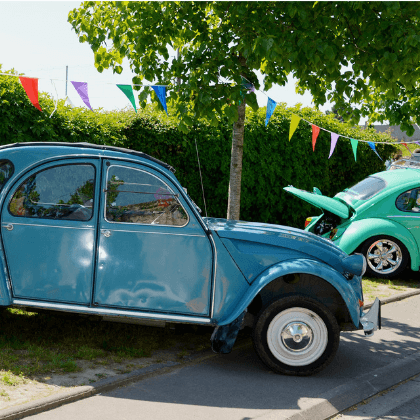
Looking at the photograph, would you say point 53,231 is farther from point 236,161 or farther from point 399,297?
point 399,297

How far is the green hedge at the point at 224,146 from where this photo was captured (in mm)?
7742

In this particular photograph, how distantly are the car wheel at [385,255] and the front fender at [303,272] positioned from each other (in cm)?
400

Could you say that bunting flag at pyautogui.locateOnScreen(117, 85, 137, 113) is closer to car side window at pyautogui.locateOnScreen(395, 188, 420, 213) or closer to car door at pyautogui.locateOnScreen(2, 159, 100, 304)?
car door at pyautogui.locateOnScreen(2, 159, 100, 304)

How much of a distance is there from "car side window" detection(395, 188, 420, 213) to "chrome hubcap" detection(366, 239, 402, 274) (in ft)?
2.07

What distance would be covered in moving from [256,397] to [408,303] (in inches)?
166

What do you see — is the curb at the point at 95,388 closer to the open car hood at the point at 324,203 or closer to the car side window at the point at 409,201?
the open car hood at the point at 324,203

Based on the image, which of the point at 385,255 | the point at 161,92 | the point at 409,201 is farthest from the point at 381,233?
the point at 161,92

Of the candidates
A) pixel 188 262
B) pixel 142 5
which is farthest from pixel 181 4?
pixel 188 262

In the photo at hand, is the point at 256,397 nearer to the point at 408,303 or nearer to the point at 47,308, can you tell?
the point at 47,308

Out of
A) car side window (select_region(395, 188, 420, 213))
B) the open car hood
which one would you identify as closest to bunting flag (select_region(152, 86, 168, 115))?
the open car hood

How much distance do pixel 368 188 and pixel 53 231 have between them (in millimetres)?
6293

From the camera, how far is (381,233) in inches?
329

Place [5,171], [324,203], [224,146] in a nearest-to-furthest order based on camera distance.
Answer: [5,171], [324,203], [224,146]

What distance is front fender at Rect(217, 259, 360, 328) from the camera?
14.5ft
